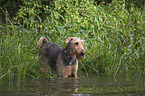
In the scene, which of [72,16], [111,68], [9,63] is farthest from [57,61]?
[72,16]

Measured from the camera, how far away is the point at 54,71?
6.59m

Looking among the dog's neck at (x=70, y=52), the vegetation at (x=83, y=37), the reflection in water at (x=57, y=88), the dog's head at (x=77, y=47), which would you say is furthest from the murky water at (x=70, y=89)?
the dog's neck at (x=70, y=52)

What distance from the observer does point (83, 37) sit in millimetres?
8922

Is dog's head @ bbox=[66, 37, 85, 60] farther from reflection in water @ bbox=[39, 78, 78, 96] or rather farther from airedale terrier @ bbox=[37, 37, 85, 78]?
reflection in water @ bbox=[39, 78, 78, 96]

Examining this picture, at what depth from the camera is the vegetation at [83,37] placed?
492 cm

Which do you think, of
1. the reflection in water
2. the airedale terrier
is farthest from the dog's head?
the reflection in water

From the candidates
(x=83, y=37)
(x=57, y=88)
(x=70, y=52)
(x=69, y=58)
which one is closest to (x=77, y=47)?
(x=70, y=52)

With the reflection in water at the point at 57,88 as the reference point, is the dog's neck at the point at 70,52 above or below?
above

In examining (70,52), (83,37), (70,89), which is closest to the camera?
(70,89)

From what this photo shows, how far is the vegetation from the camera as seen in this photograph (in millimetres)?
4924

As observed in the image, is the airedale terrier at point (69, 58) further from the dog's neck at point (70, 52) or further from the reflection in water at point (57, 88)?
the reflection in water at point (57, 88)

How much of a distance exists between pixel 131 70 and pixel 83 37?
2.52 meters

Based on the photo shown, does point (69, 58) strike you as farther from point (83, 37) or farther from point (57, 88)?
point (83, 37)

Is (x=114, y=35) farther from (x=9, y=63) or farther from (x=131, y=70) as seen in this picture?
(x=9, y=63)
